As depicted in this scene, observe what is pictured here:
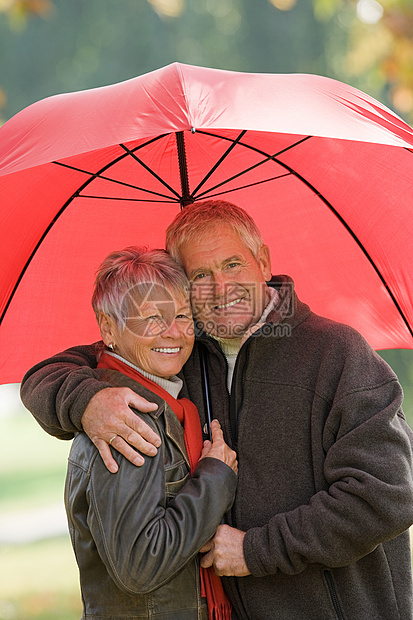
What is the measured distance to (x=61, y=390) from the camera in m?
2.16

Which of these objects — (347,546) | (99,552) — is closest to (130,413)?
(99,552)

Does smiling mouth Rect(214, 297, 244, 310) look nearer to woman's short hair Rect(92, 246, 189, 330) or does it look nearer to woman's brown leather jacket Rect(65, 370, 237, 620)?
woman's short hair Rect(92, 246, 189, 330)

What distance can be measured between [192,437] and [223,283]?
50 centimetres

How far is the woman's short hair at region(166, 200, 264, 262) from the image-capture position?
240 cm

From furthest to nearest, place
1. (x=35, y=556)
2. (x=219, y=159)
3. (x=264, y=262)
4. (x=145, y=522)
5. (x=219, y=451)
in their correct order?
(x=35, y=556) < (x=219, y=159) < (x=264, y=262) < (x=219, y=451) < (x=145, y=522)

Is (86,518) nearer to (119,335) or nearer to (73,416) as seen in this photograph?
(73,416)

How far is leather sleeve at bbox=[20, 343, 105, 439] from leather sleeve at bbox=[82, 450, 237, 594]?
0.67 feet

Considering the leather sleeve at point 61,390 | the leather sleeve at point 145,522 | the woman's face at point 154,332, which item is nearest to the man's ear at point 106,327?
the woman's face at point 154,332

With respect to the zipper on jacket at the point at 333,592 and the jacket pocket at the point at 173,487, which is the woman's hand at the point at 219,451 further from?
the zipper on jacket at the point at 333,592

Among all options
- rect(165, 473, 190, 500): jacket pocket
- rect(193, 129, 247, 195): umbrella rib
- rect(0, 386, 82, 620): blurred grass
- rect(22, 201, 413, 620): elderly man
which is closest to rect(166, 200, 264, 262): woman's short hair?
rect(22, 201, 413, 620): elderly man

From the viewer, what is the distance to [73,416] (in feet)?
6.86

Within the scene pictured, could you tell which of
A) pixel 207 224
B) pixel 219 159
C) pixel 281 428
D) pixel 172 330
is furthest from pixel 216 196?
pixel 281 428

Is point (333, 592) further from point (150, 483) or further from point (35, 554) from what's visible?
point (35, 554)

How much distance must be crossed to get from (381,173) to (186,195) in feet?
2.32
